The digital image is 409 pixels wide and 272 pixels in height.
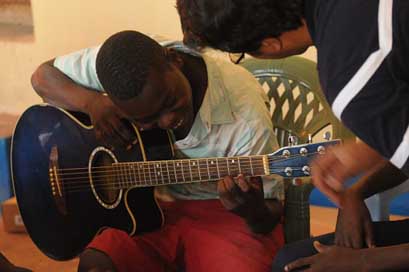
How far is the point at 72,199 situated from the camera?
144 centimetres

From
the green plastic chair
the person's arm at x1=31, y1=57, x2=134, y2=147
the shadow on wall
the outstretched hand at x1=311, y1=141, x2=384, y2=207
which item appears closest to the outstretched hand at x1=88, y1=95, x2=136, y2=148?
the person's arm at x1=31, y1=57, x2=134, y2=147

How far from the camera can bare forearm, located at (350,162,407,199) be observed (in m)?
1.10

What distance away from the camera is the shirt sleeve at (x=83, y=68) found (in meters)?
1.43

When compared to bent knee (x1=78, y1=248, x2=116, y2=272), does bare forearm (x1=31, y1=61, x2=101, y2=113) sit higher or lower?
higher

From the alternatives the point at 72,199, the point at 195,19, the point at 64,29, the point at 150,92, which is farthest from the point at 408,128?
the point at 64,29

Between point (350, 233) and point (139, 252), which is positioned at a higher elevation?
point (350, 233)

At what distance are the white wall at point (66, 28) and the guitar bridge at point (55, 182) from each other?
841mm

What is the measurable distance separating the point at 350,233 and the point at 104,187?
579mm

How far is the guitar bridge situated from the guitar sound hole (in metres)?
0.09

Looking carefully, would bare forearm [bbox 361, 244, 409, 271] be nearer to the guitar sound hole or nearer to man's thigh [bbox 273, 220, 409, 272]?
man's thigh [bbox 273, 220, 409, 272]

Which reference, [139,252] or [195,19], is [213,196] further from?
[195,19]

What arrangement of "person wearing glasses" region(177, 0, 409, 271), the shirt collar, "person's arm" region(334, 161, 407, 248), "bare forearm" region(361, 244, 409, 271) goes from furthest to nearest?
the shirt collar
"person's arm" region(334, 161, 407, 248)
"bare forearm" region(361, 244, 409, 271)
"person wearing glasses" region(177, 0, 409, 271)

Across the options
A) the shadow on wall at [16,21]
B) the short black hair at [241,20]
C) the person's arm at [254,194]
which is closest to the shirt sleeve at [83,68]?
the person's arm at [254,194]

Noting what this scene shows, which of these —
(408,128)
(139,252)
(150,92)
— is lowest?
(139,252)
